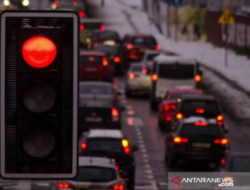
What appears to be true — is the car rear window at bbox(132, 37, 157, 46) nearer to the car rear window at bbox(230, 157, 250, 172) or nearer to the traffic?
the traffic

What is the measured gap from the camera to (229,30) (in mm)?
56562

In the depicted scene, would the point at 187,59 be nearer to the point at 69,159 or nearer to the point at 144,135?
the point at 144,135

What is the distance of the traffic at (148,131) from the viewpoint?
61.0ft

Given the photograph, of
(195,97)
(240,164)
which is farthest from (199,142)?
(240,164)

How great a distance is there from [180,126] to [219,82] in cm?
1583

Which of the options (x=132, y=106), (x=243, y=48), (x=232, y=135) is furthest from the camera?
(x=243, y=48)

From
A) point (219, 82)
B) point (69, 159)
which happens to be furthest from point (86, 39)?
point (69, 159)

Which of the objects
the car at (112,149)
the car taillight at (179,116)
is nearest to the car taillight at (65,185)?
the car at (112,149)

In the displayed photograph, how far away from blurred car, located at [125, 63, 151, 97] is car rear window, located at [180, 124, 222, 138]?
50.8 ft

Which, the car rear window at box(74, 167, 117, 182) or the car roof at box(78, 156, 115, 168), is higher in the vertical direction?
the car roof at box(78, 156, 115, 168)

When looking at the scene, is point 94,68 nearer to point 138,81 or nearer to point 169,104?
point 138,81

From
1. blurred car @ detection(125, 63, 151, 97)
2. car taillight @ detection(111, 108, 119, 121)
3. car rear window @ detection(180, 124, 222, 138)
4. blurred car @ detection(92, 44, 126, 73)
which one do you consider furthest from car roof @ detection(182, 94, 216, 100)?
blurred car @ detection(92, 44, 126, 73)

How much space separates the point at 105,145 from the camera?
22.6 metres

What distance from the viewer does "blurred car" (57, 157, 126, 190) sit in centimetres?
1705
